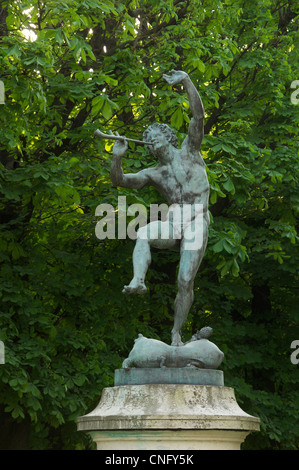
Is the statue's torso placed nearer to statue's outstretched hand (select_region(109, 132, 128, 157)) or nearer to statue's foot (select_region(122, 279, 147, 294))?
statue's outstretched hand (select_region(109, 132, 128, 157))

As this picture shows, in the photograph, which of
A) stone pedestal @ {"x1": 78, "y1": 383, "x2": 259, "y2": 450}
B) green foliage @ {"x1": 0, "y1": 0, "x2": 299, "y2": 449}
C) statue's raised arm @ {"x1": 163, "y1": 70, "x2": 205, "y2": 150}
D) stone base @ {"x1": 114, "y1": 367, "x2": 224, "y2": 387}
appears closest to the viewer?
stone pedestal @ {"x1": 78, "y1": 383, "x2": 259, "y2": 450}

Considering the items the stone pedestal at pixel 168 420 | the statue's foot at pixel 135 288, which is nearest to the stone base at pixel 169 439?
the stone pedestal at pixel 168 420

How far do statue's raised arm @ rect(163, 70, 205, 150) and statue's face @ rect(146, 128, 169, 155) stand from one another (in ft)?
0.63

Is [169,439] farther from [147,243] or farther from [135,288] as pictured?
[147,243]

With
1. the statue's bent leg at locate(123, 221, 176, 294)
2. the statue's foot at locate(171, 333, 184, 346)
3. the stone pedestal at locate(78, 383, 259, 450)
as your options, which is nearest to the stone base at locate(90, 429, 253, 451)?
the stone pedestal at locate(78, 383, 259, 450)

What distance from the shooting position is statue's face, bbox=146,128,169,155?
6.34m

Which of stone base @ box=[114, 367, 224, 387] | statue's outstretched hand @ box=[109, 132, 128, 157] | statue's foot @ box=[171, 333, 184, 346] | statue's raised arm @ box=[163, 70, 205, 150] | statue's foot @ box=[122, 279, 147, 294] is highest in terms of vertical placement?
statue's raised arm @ box=[163, 70, 205, 150]

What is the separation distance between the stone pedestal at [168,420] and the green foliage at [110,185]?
3826mm

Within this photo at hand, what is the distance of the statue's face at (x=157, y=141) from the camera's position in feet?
20.8

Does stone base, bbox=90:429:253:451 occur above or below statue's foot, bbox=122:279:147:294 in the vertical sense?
below

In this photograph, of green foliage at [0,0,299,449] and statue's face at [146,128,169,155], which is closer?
statue's face at [146,128,169,155]
